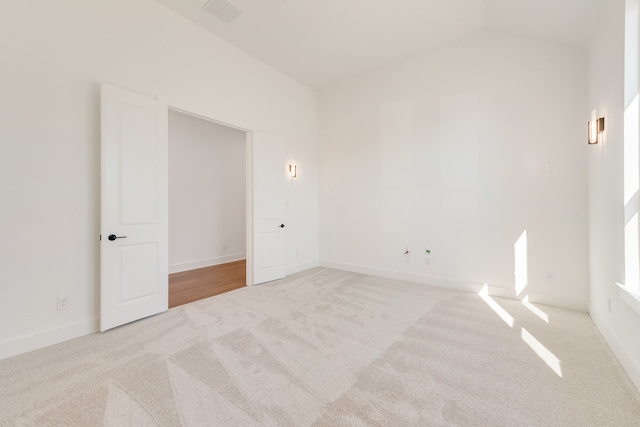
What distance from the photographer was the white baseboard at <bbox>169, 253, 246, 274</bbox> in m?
5.21

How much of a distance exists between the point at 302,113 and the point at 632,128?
174 inches

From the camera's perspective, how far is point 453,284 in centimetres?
395

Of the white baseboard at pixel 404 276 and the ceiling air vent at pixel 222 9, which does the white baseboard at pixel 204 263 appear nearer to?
the white baseboard at pixel 404 276

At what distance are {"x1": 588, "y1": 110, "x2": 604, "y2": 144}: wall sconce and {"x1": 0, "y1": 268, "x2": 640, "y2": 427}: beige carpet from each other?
1.88m

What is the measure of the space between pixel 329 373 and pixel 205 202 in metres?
4.85

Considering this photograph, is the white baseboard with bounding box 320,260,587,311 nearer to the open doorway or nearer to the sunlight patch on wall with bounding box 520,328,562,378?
the sunlight patch on wall with bounding box 520,328,562,378

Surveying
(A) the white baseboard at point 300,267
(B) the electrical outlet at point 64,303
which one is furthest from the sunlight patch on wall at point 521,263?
(B) the electrical outlet at point 64,303

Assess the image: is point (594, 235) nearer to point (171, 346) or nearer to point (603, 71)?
point (603, 71)

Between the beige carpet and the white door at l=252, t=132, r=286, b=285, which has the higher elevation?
the white door at l=252, t=132, r=286, b=285

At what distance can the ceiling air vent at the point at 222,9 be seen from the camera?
124 inches

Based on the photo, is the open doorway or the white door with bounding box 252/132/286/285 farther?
the open doorway

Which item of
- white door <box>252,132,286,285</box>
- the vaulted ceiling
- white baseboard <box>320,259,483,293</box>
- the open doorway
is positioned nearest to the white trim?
white baseboard <box>320,259,483,293</box>

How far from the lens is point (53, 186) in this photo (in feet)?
7.98

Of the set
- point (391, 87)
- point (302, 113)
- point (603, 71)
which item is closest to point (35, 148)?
point (302, 113)
